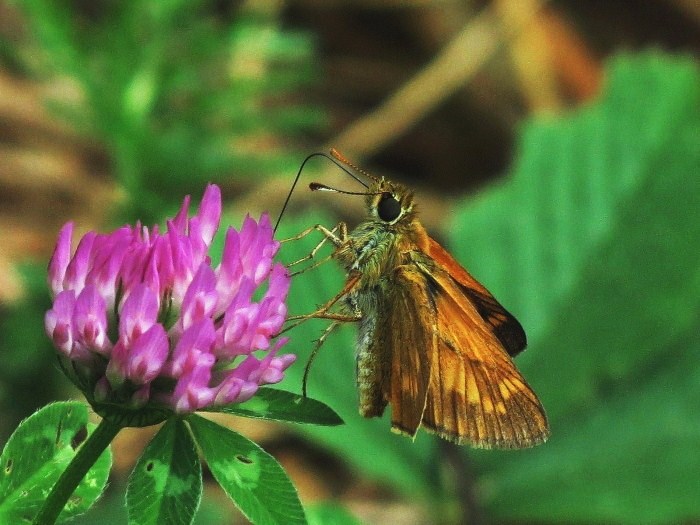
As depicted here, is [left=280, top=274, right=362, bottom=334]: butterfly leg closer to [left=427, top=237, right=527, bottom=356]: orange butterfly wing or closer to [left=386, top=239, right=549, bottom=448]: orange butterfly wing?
[left=386, top=239, right=549, bottom=448]: orange butterfly wing

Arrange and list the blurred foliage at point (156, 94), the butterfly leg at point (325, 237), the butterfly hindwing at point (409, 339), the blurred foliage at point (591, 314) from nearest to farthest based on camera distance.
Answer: the butterfly hindwing at point (409, 339), the butterfly leg at point (325, 237), the blurred foliage at point (156, 94), the blurred foliage at point (591, 314)

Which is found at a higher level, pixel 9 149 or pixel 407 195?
pixel 9 149

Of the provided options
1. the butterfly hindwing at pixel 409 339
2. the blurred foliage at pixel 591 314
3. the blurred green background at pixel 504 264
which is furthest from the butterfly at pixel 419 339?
the blurred foliage at pixel 591 314

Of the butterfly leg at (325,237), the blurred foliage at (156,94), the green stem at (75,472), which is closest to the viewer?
the green stem at (75,472)

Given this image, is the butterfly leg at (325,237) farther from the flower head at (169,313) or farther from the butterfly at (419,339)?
the flower head at (169,313)

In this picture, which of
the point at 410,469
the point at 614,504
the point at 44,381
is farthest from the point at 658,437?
the point at 44,381

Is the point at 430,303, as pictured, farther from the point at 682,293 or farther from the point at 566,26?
the point at 566,26

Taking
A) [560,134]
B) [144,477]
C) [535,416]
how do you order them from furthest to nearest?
[560,134] < [535,416] < [144,477]
